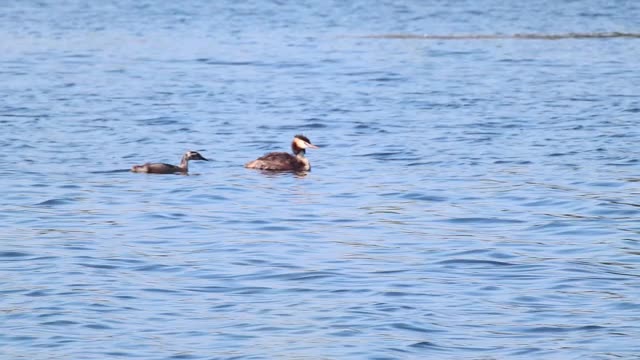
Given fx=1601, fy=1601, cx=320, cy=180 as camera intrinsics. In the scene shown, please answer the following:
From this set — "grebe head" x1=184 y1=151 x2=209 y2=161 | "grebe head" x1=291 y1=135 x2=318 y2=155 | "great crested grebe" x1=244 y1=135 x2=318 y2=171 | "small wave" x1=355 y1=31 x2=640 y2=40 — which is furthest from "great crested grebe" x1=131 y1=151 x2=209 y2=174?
"small wave" x1=355 y1=31 x2=640 y2=40

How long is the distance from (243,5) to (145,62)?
19.4m

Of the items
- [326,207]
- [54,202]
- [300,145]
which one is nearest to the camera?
[326,207]

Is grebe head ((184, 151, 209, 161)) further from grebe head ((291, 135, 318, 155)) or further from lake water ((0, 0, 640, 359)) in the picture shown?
grebe head ((291, 135, 318, 155))

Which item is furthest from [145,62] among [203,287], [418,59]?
[203,287]

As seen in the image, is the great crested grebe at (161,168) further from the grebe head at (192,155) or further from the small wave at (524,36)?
the small wave at (524,36)

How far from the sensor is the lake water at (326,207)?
10266mm

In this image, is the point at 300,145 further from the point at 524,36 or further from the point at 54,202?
the point at 524,36

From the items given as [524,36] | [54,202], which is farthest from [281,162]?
[524,36]

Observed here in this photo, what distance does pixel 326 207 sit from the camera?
1526 cm

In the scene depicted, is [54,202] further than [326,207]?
Yes

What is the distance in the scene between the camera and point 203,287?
37.6 feet

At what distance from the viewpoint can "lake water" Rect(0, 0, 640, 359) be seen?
10266 mm

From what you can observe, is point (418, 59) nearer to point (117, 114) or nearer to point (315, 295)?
point (117, 114)

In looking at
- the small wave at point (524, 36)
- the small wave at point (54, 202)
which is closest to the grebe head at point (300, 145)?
the small wave at point (54, 202)
